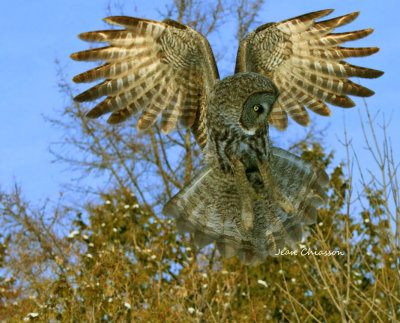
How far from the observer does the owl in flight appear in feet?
13.6

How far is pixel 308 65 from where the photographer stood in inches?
224

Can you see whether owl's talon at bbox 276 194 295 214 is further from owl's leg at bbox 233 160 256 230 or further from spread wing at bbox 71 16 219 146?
spread wing at bbox 71 16 219 146

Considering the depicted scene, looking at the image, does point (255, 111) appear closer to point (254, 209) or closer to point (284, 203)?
point (284, 203)

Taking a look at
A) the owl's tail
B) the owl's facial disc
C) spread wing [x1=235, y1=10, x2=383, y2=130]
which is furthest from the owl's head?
spread wing [x1=235, y1=10, x2=383, y2=130]

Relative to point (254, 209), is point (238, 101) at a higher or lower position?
higher

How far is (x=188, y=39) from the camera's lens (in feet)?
16.8

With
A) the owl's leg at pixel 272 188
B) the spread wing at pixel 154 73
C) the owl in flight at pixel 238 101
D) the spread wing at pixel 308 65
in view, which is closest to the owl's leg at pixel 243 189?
the owl in flight at pixel 238 101

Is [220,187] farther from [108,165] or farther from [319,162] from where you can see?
[108,165]

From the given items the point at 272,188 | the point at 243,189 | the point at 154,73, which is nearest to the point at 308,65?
the point at 154,73

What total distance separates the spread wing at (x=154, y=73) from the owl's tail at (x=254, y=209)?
2.60 ft

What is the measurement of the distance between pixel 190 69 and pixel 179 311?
296cm

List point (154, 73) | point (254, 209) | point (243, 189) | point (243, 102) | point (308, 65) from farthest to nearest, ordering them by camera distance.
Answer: point (308, 65), point (154, 73), point (254, 209), point (243, 189), point (243, 102)

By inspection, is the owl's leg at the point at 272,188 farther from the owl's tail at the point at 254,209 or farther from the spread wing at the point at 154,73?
the spread wing at the point at 154,73

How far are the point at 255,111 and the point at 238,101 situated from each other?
0.14 metres
